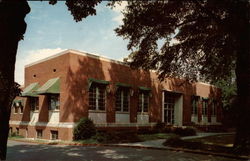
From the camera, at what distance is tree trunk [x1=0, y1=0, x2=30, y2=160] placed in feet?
20.7

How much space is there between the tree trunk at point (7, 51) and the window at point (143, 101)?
1914 centimetres

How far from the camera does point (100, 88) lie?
70.4ft

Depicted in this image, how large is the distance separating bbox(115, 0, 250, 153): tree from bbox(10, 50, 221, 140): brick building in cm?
446

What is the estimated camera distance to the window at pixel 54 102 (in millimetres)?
20622

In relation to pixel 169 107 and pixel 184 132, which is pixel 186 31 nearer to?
pixel 184 132

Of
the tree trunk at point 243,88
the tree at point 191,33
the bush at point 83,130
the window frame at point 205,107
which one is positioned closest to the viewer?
the tree at point 191,33

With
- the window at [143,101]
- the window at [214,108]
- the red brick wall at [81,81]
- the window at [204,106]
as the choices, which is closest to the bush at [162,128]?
the red brick wall at [81,81]

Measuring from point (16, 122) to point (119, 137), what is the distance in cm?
1361

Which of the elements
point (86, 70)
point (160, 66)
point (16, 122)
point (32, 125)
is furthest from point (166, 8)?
point (16, 122)

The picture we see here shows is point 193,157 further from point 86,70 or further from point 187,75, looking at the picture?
point 86,70

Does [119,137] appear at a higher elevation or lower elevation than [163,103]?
lower

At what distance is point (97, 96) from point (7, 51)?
14.7 m

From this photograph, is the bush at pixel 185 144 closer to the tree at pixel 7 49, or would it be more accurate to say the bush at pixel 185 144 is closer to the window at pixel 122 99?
the window at pixel 122 99

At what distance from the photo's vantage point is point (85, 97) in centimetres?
1983
